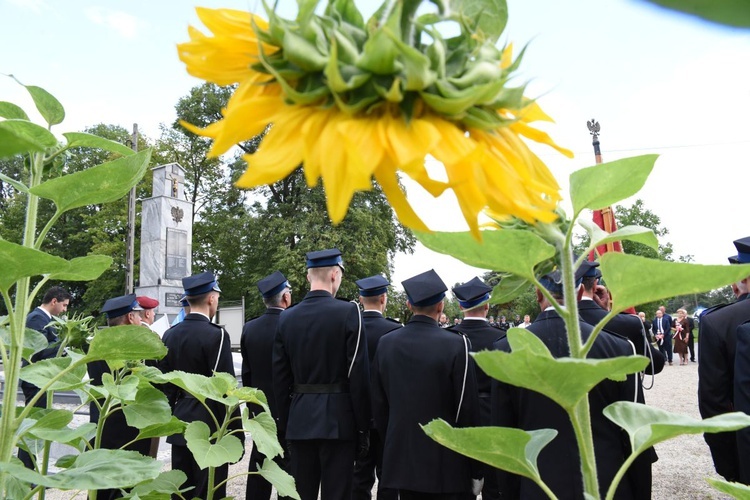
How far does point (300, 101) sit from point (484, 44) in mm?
205

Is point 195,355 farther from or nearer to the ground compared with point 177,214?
nearer to the ground

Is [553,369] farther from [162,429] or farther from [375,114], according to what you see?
[162,429]

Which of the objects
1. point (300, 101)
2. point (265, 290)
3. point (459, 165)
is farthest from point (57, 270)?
point (265, 290)

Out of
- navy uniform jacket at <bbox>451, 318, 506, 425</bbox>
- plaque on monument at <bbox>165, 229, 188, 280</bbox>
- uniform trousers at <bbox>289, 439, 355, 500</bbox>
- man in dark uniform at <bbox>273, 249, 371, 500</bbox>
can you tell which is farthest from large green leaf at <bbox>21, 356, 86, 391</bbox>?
plaque on monument at <bbox>165, 229, 188, 280</bbox>

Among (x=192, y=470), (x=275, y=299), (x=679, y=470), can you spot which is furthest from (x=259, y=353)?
(x=679, y=470)

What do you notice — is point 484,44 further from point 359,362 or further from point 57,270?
point 359,362

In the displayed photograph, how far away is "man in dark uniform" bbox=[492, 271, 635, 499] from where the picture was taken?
375cm

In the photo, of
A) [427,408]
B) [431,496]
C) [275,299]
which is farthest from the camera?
[275,299]

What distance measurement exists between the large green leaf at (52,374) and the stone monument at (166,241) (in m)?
19.5

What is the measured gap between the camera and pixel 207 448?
8.16 ft

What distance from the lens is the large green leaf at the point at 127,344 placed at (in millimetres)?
1460

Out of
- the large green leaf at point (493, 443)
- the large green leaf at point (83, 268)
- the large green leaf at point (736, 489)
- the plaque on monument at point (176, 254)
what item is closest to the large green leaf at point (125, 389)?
the large green leaf at point (83, 268)

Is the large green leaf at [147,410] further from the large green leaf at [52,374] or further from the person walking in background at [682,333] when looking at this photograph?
the person walking in background at [682,333]

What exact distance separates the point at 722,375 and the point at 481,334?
2.09 metres
